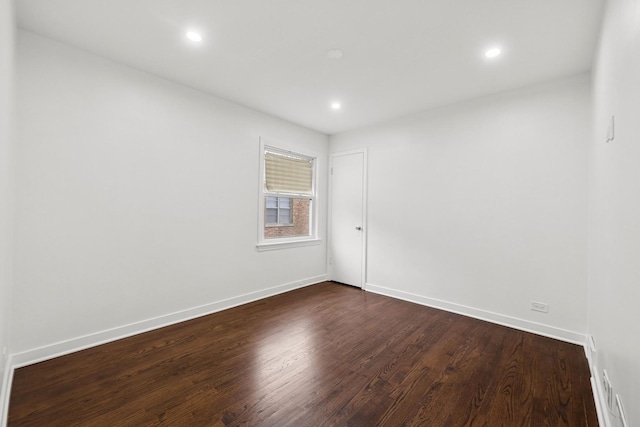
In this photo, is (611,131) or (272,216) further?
(272,216)

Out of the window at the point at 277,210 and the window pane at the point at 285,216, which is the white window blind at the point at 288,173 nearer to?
the window at the point at 277,210

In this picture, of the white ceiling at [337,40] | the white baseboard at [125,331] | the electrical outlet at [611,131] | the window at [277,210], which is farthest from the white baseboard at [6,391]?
the electrical outlet at [611,131]

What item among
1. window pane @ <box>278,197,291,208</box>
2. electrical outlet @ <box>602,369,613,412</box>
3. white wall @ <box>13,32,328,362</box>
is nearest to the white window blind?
window pane @ <box>278,197,291,208</box>

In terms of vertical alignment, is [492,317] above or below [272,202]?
below

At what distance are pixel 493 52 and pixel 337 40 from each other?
53.2 inches

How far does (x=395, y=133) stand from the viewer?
4.05 metres

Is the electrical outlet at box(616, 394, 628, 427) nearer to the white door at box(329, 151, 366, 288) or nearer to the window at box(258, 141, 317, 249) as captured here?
the white door at box(329, 151, 366, 288)

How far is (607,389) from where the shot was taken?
157cm

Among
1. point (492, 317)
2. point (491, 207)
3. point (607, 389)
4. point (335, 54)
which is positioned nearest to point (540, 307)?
point (492, 317)

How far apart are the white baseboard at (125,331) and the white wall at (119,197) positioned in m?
0.03

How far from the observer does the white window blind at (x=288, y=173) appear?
13.4ft

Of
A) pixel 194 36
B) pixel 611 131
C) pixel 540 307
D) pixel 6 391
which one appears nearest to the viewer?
pixel 611 131

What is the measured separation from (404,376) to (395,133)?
3.12 m

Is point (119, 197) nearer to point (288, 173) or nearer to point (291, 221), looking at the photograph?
point (288, 173)
